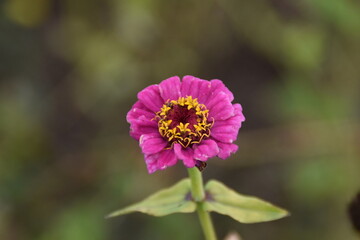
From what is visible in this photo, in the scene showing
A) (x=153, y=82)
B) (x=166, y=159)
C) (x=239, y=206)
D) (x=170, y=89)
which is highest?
(x=153, y=82)

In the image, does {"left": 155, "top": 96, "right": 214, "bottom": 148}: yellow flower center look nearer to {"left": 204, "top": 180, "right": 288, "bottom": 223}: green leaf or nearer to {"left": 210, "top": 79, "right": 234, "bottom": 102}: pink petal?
{"left": 210, "top": 79, "right": 234, "bottom": 102}: pink petal

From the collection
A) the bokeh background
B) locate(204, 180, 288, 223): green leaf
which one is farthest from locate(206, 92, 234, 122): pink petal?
the bokeh background

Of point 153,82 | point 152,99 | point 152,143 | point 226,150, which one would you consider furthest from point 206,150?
point 153,82

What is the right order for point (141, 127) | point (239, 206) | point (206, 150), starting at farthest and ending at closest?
point (239, 206) → point (141, 127) → point (206, 150)

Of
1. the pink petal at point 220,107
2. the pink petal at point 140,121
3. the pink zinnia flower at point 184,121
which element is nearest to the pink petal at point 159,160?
the pink zinnia flower at point 184,121

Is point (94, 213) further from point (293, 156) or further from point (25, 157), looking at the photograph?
point (293, 156)

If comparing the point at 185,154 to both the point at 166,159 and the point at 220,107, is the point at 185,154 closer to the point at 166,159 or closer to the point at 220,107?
the point at 166,159
